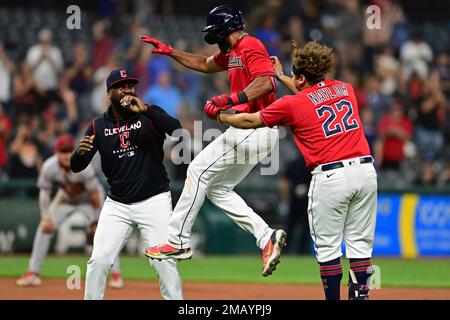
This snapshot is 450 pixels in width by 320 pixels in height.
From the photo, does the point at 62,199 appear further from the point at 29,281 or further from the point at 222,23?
the point at 222,23

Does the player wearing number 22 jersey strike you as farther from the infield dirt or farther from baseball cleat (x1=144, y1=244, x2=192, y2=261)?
the infield dirt

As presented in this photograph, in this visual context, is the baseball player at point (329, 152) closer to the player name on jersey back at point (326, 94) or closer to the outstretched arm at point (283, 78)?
the player name on jersey back at point (326, 94)

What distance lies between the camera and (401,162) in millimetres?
19906

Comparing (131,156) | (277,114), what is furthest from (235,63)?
(131,156)

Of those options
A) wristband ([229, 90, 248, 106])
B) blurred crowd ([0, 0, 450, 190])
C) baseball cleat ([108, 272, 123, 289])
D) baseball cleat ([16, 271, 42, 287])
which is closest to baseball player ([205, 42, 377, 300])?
wristband ([229, 90, 248, 106])

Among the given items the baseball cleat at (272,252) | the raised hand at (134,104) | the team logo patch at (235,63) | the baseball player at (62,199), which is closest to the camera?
the raised hand at (134,104)

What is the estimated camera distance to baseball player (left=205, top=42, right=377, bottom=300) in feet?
28.4

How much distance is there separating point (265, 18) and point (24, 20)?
17.1 feet

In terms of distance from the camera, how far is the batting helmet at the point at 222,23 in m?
9.45

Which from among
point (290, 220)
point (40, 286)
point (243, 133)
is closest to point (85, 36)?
point (290, 220)

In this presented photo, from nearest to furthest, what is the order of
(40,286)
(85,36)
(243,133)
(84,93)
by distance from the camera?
(243,133)
(40,286)
(84,93)
(85,36)

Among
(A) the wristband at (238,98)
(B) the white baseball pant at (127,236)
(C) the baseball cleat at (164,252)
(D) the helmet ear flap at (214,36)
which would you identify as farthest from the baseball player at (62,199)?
(A) the wristband at (238,98)

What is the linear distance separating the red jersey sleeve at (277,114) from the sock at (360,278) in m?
1.52
